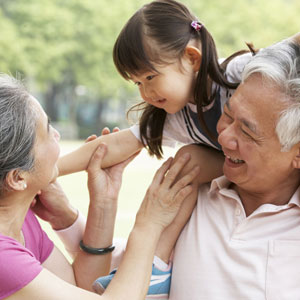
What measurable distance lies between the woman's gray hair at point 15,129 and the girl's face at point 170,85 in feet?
2.04

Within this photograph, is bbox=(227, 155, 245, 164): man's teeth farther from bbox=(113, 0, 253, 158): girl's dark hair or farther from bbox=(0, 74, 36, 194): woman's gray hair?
bbox=(0, 74, 36, 194): woman's gray hair

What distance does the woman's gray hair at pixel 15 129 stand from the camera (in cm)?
152

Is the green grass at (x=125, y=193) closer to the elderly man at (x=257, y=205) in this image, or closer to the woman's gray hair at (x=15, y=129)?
the elderly man at (x=257, y=205)

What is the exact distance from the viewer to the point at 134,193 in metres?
8.23

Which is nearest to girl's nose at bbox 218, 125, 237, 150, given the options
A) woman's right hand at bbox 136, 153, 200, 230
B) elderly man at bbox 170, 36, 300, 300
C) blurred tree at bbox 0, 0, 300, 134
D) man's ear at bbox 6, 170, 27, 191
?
elderly man at bbox 170, 36, 300, 300

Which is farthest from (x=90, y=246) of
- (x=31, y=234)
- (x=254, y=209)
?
(x=254, y=209)

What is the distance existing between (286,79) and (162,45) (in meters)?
0.65

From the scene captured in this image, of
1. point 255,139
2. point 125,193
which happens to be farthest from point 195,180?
point 125,193

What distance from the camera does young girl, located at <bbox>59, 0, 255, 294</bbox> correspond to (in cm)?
207

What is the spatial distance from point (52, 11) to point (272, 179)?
2030cm

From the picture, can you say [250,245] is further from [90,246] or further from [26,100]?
[26,100]

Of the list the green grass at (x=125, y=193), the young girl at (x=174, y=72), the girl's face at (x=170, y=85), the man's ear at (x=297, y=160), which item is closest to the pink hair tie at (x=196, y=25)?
the young girl at (x=174, y=72)

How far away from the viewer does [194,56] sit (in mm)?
2129

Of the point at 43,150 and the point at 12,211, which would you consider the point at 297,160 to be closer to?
the point at 43,150
